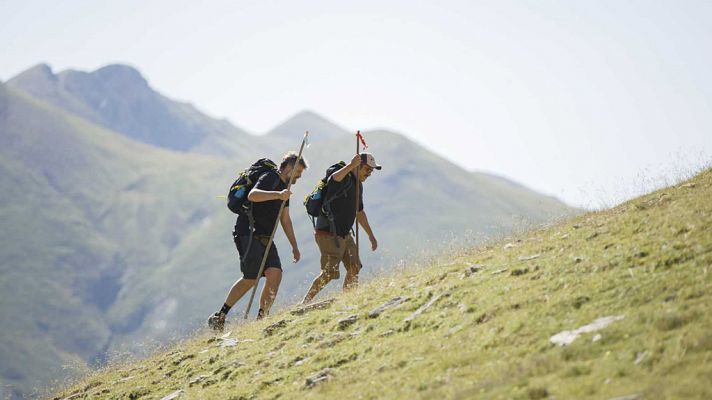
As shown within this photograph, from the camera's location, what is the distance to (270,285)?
42.7 ft

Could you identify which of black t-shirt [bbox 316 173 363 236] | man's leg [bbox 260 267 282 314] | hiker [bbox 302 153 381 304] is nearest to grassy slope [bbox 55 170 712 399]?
man's leg [bbox 260 267 282 314]

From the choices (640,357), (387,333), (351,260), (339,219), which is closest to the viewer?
(640,357)

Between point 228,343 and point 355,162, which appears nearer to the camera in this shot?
point 228,343

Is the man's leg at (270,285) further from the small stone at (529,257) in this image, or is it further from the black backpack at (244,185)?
the small stone at (529,257)

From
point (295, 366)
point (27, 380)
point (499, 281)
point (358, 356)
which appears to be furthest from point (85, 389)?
point (27, 380)

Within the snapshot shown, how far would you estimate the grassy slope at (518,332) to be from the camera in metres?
6.39

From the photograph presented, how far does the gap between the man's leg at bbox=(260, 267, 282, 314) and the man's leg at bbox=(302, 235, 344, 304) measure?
55 centimetres

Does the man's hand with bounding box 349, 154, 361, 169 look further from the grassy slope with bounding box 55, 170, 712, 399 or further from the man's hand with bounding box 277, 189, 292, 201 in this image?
the grassy slope with bounding box 55, 170, 712, 399

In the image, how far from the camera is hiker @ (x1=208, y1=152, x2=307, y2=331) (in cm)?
1278

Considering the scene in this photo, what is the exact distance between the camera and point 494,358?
24.0ft

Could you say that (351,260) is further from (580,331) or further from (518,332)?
(580,331)

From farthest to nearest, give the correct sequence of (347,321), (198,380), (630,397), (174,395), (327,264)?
(327,264), (347,321), (198,380), (174,395), (630,397)

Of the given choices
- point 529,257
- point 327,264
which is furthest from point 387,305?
point 327,264

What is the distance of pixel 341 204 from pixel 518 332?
21.4 ft
